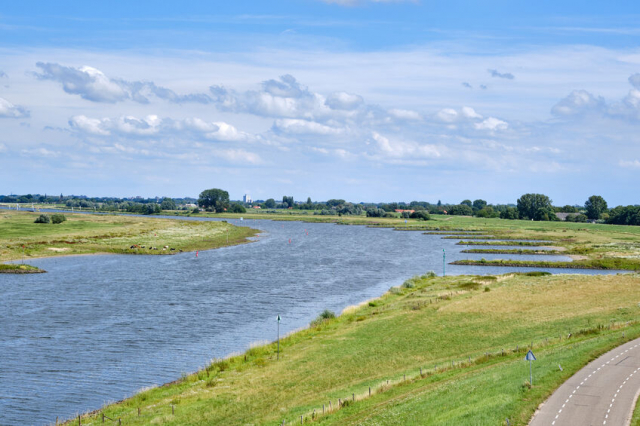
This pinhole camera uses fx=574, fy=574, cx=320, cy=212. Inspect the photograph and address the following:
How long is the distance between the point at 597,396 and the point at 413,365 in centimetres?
1502

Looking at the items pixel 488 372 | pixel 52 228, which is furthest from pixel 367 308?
pixel 52 228

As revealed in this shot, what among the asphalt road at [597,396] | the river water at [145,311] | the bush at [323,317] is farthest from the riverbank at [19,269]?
the asphalt road at [597,396]

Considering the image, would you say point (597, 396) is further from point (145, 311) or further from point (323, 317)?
point (145, 311)

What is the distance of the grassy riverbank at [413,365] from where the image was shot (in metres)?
29.2

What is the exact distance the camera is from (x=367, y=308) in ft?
208

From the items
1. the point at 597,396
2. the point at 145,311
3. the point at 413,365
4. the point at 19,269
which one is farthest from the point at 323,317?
the point at 19,269

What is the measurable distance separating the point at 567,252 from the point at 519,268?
3216 cm

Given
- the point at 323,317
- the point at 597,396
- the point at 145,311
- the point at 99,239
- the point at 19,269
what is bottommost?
the point at 145,311

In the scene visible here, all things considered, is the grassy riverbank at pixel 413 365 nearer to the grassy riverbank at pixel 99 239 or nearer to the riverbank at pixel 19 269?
the riverbank at pixel 19 269

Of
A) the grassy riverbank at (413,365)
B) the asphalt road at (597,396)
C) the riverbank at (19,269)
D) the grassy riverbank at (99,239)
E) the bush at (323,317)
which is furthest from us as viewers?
the grassy riverbank at (99,239)

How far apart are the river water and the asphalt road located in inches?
1003

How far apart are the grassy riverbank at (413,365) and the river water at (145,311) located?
471 cm

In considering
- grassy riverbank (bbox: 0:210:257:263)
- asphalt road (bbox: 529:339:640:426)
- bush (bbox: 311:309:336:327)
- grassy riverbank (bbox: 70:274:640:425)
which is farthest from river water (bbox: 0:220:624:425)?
asphalt road (bbox: 529:339:640:426)

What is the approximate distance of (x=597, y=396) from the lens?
2736cm
